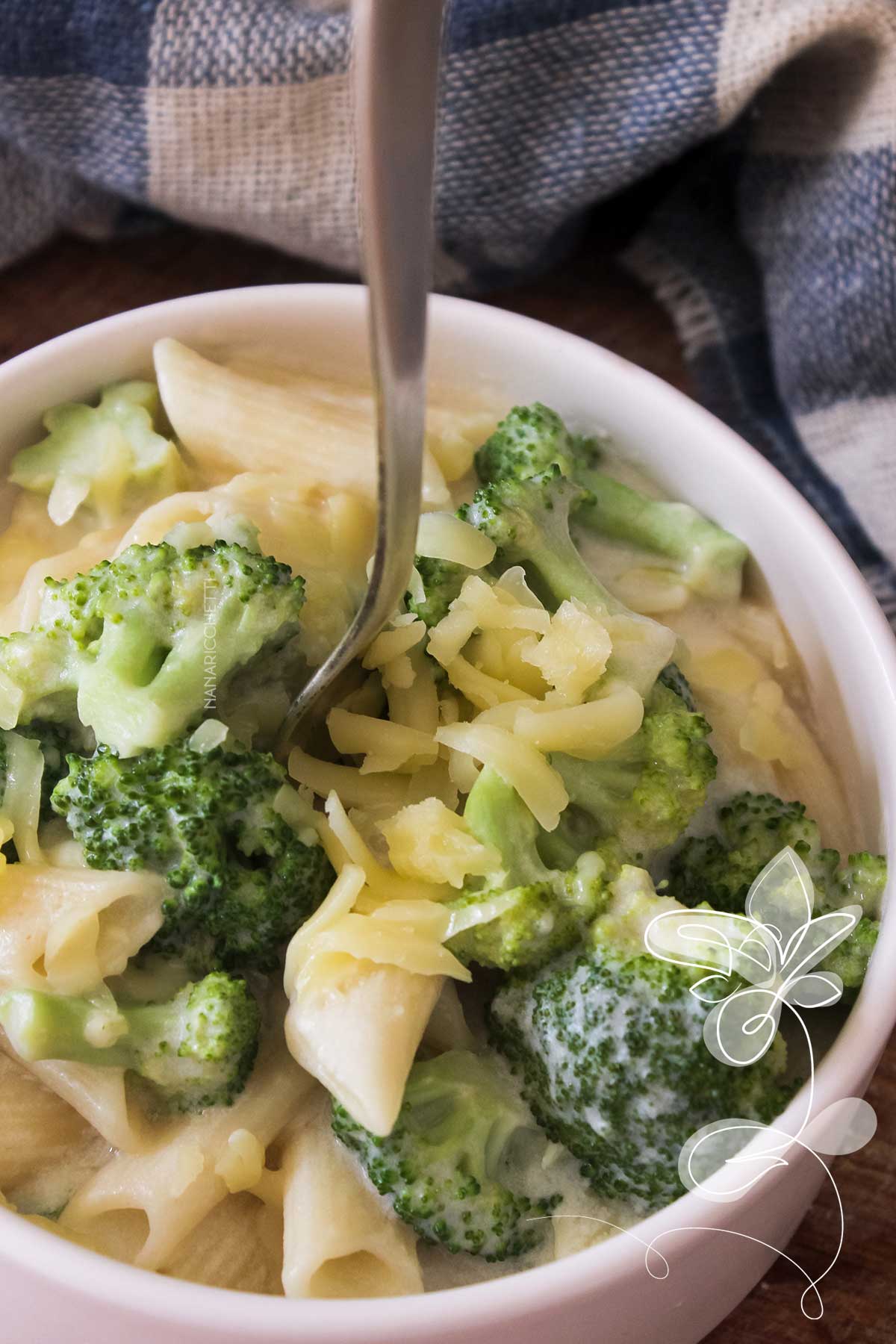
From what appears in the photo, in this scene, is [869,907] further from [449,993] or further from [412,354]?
[412,354]

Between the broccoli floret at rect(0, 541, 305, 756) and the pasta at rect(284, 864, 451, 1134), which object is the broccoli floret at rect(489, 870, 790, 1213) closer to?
the pasta at rect(284, 864, 451, 1134)

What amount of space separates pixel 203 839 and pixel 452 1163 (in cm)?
32

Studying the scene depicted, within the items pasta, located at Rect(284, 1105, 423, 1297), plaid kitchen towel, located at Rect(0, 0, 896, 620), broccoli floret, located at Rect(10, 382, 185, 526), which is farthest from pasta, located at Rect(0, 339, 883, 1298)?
plaid kitchen towel, located at Rect(0, 0, 896, 620)

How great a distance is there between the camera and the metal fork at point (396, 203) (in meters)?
0.78

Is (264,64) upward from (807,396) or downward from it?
upward

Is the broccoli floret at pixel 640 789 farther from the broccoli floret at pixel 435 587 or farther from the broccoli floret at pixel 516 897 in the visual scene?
the broccoli floret at pixel 435 587

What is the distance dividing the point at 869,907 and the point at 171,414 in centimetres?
83

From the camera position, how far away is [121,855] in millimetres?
1116

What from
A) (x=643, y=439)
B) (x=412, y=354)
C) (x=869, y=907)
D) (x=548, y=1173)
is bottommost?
(x=548, y=1173)

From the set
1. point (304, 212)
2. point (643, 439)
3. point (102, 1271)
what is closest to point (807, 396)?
point (643, 439)

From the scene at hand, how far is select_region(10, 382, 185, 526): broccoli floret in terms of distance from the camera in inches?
54.9

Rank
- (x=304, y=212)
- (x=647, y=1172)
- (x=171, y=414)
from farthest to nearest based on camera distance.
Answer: (x=304, y=212), (x=171, y=414), (x=647, y=1172)

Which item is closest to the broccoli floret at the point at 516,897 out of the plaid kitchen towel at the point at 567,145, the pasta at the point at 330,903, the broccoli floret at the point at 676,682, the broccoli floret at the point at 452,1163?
the pasta at the point at 330,903

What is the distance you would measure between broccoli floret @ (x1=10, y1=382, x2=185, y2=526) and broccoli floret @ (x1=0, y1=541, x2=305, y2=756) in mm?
221
